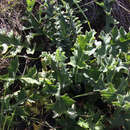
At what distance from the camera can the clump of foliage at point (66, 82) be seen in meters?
2.06

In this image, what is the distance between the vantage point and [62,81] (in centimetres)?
217

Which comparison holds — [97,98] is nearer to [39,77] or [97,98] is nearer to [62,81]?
[62,81]

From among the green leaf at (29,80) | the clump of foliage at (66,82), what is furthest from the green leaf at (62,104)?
the green leaf at (29,80)

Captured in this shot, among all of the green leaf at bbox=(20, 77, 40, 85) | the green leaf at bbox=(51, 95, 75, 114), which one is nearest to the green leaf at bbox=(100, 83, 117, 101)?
the green leaf at bbox=(51, 95, 75, 114)

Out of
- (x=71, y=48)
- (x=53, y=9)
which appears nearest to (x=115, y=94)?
(x=71, y=48)

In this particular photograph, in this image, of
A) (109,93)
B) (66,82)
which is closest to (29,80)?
(66,82)

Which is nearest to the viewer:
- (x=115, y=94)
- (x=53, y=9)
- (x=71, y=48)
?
(x=115, y=94)

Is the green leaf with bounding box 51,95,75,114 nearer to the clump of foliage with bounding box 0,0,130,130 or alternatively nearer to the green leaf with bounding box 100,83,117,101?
the clump of foliage with bounding box 0,0,130,130

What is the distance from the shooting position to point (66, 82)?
220 cm

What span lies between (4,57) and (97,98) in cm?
105

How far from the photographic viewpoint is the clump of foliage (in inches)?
81.0

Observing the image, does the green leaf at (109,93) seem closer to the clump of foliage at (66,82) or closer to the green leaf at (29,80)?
the clump of foliage at (66,82)

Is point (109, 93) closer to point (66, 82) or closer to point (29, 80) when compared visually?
point (66, 82)

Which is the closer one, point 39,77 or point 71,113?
point 71,113
